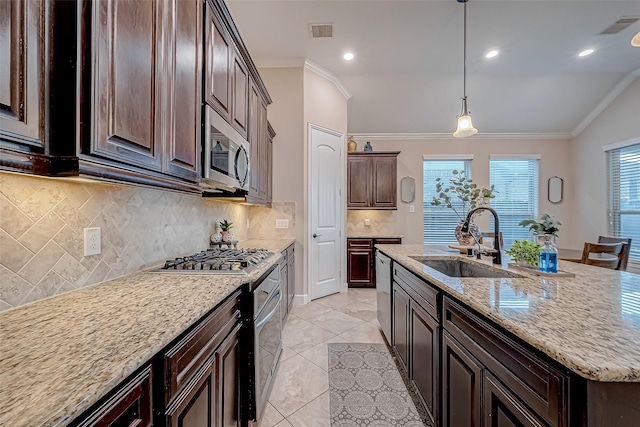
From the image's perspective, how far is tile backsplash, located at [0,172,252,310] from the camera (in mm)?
911

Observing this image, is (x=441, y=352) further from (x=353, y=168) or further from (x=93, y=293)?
(x=353, y=168)

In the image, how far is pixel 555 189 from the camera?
17.9 ft

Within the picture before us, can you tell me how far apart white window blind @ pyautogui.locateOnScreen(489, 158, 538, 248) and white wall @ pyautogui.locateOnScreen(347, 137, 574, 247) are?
0.14 m

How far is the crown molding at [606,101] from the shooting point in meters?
4.30

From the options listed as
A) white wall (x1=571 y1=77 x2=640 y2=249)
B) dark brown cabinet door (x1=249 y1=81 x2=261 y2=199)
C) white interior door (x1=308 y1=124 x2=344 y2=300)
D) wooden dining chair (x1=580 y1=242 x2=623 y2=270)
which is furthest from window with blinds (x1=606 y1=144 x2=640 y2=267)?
dark brown cabinet door (x1=249 y1=81 x2=261 y2=199)

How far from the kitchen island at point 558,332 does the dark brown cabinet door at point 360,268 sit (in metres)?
2.95

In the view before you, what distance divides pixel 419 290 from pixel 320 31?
3.12 m

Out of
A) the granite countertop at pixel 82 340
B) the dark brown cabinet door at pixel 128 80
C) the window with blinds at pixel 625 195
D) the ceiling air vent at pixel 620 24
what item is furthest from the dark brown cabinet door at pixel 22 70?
the window with blinds at pixel 625 195

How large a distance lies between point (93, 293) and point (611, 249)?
4502 mm

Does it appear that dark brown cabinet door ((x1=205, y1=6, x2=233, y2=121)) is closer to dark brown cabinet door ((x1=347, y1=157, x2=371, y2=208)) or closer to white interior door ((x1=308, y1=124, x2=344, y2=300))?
white interior door ((x1=308, y1=124, x2=344, y2=300))

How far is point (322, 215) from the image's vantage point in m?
3.96

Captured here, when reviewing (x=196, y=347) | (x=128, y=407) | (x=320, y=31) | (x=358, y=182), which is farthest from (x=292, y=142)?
(x=128, y=407)

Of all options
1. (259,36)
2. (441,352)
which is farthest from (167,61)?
(259,36)

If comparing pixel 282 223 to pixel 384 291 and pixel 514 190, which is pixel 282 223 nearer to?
pixel 384 291
